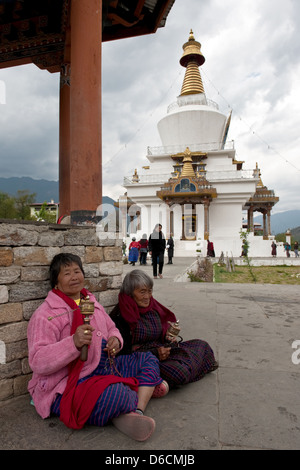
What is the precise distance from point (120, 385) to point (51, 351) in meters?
0.46

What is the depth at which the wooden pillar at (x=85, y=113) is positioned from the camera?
3562mm

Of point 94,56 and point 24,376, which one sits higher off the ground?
point 94,56

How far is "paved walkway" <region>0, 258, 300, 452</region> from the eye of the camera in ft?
5.67

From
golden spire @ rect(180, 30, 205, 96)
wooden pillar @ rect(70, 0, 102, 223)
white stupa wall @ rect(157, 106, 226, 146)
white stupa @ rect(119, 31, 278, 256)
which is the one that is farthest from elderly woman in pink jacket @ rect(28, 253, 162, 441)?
golden spire @ rect(180, 30, 205, 96)

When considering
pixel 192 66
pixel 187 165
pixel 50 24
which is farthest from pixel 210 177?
pixel 50 24

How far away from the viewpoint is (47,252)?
8.50ft

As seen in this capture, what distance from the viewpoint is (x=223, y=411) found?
207cm

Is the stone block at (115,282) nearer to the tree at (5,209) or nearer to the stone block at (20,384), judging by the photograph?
the stone block at (20,384)

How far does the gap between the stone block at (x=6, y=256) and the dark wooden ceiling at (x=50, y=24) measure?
4.11 metres

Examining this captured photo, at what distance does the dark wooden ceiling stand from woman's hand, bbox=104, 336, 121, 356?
467 centimetres
